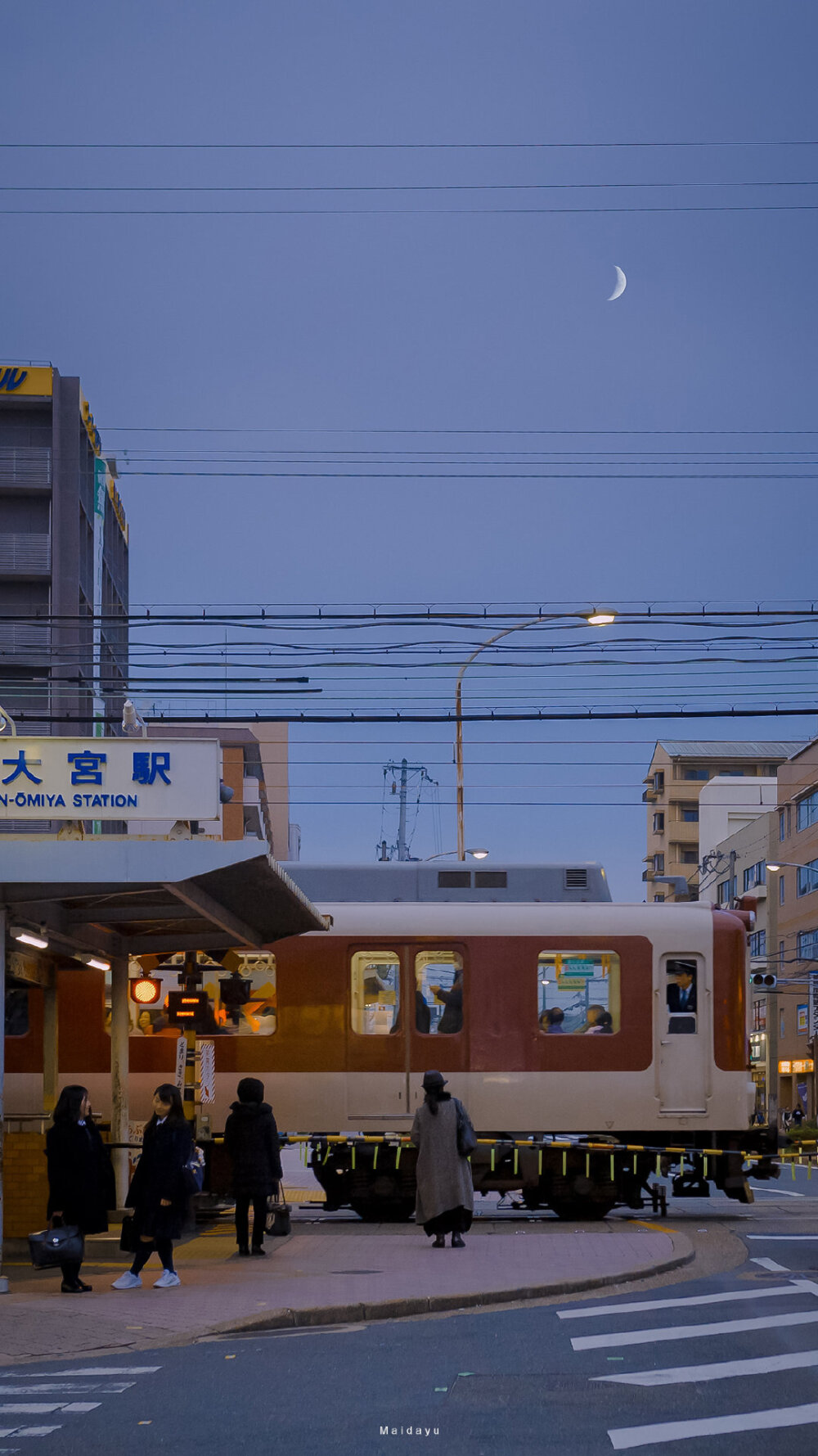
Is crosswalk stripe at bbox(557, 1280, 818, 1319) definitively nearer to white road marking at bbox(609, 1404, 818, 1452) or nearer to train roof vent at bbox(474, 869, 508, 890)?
white road marking at bbox(609, 1404, 818, 1452)

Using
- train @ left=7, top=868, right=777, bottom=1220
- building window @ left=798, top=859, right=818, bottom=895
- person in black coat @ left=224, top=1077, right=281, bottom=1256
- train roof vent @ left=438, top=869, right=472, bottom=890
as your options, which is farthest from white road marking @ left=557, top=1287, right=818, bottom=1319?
building window @ left=798, top=859, right=818, bottom=895

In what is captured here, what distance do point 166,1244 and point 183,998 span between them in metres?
5.75

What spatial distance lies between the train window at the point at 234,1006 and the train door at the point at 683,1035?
457cm

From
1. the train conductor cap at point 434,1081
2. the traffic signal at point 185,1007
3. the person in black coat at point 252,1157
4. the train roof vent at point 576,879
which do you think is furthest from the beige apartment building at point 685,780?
the person in black coat at point 252,1157

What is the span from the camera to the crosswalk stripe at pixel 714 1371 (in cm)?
912

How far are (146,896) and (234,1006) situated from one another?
4985 mm

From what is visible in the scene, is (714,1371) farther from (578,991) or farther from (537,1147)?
(578,991)

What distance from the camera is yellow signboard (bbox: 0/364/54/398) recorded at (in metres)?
60.8

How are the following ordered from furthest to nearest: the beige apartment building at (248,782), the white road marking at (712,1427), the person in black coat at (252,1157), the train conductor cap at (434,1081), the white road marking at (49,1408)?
the beige apartment building at (248,782) < the train conductor cap at (434,1081) < the person in black coat at (252,1157) < the white road marking at (49,1408) < the white road marking at (712,1427)

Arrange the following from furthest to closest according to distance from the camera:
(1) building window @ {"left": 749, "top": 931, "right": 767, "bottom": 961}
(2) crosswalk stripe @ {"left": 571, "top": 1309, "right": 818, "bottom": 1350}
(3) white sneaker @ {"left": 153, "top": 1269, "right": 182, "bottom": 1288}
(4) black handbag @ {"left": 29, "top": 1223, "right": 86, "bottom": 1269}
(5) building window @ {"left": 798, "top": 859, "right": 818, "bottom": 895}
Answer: (1) building window @ {"left": 749, "top": 931, "right": 767, "bottom": 961} < (5) building window @ {"left": 798, "top": 859, "right": 818, "bottom": 895} < (3) white sneaker @ {"left": 153, "top": 1269, "right": 182, "bottom": 1288} < (4) black handbag @ {"left": 29, "top": 1223, "right": 86, "bottom": 1269} < (2) crosswalk stripe @ {"left": 571, "top": 1309, "right": 818, "bottom": 1350}

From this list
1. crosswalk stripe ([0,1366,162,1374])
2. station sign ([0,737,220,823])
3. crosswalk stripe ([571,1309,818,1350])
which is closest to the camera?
crosswalk stripe ([0,1366,162,1374])

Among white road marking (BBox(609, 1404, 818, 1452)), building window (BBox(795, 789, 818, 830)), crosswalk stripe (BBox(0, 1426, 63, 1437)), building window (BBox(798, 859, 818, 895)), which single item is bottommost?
crosswalk stripe (BBox(0, 1426, 63, 1437))

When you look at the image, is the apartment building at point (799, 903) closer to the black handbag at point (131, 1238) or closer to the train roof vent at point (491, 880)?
the train roof vent at point (491, 880)

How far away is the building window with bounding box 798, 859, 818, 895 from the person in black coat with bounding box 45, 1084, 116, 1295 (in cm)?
5885
